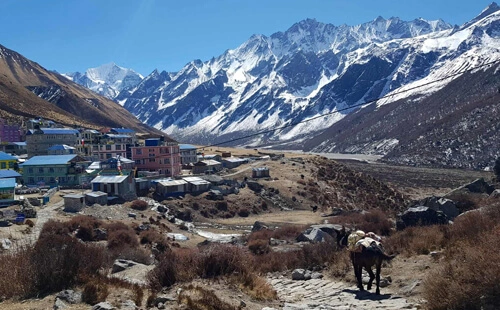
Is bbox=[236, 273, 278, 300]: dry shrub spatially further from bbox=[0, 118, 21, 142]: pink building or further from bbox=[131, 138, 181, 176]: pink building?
bbox=[0, 118, 21, 142]: pink building

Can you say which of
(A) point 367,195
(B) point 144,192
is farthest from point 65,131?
(A) point 367,195

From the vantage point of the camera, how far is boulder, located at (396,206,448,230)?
2316cm

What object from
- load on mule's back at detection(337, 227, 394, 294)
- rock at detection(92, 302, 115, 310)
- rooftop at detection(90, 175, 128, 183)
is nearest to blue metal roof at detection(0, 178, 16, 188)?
rooftop at detection(90, 175, 128, 183)

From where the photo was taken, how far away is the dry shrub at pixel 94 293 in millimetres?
9430

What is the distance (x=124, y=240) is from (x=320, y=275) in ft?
62.4

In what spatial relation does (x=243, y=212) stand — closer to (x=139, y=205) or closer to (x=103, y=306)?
(x=139, y=205)

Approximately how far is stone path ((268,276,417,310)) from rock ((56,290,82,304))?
4347 millimetres

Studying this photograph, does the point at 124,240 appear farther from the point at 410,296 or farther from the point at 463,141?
the point at 463,141

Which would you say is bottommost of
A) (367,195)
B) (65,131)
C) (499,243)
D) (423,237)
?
(367,195)

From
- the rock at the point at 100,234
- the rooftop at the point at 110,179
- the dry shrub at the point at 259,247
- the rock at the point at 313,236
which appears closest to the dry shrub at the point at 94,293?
the dry shrub at the point at 259,247

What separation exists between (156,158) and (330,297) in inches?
2545

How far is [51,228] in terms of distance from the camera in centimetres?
3216

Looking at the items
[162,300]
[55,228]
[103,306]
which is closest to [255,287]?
[162,300]

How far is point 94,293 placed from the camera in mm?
9594
